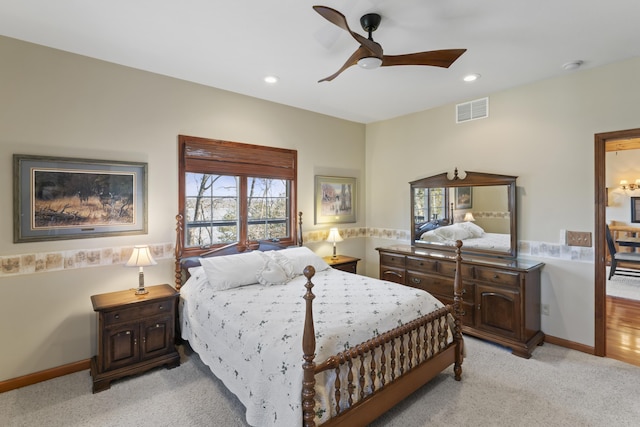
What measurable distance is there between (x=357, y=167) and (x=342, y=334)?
3677mm

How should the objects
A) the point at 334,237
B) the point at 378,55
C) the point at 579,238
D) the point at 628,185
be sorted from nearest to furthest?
the point at 378,55 → the point at 579,238 → the point at 334,237 → the point at 628,185

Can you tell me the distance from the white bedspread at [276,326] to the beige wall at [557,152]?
173 cm

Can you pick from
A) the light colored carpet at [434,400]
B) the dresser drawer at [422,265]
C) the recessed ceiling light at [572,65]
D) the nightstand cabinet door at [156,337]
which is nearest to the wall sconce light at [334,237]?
the dresser drawer at [422,265]

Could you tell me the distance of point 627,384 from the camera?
8.96ft

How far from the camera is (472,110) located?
4148mm

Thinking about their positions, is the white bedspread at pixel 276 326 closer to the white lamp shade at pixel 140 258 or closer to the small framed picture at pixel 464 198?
the white lamp shade at pixel 140 258

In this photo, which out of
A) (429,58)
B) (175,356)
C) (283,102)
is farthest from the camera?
(283,102)

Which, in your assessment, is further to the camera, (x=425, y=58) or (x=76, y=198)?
(x=76, y=198)

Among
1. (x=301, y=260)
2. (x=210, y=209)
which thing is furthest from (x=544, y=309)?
(x=210, y=209)

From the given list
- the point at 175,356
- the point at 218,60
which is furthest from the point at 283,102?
the point at 175,356

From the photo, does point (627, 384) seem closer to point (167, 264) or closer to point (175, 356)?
point (175, 356)

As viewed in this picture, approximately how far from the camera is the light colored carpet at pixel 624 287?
4993mm

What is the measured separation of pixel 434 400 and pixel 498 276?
5.17 ft

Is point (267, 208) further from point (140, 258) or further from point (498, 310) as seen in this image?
point (498, 310)
